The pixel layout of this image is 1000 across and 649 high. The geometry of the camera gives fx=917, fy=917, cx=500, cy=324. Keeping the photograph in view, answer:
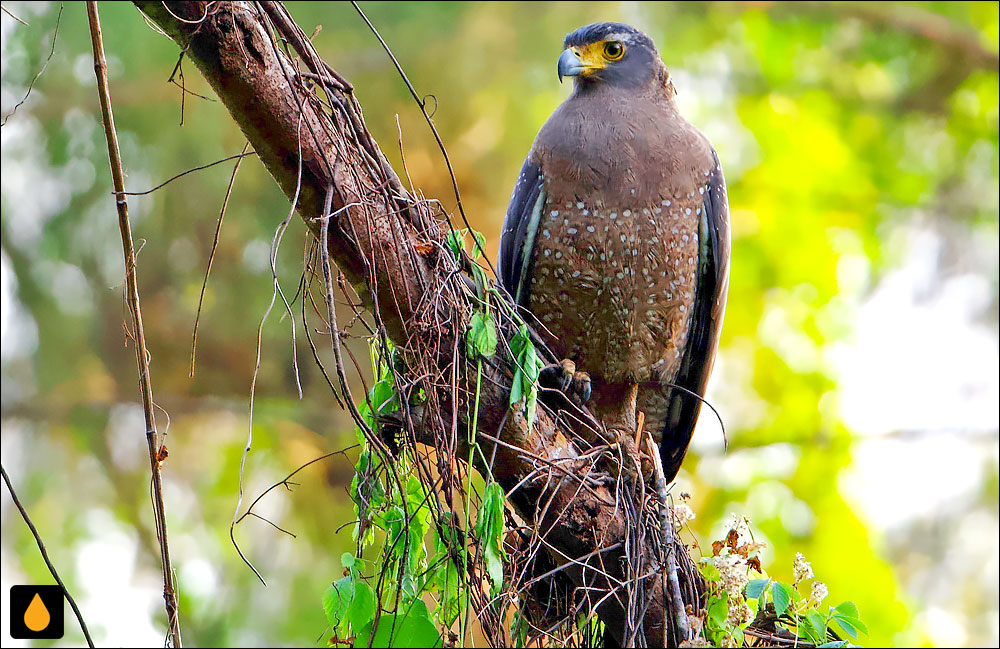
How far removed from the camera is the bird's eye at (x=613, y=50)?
9.39ft

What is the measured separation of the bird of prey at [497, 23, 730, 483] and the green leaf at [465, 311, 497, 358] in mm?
Result: 711

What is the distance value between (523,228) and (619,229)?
1.01 ft

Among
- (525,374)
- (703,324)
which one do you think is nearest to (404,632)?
(525,374)

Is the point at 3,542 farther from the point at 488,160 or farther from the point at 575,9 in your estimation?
the point at 575,9

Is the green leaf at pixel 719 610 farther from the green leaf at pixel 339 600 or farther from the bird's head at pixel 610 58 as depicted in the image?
the bird's head at pixel 610 58

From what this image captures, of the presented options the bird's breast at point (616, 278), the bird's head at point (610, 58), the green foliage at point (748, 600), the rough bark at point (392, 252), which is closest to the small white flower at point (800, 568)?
the green foliage at point (748, 600)

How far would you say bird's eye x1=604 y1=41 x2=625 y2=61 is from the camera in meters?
2.86

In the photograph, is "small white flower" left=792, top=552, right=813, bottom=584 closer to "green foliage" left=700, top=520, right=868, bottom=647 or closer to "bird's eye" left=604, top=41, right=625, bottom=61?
"green foliage" left=700, top=520, right=868, bottom=647

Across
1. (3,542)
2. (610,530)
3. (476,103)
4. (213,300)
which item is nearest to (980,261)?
(476,103)

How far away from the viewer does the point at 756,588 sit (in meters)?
2.03

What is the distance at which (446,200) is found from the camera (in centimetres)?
549

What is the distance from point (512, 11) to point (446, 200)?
1.44 m

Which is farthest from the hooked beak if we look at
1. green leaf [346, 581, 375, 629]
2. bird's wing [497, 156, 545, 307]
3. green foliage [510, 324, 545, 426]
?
green leaf [346, 581, 375, 629]

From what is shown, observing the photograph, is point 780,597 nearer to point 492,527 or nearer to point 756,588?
point 756,588
